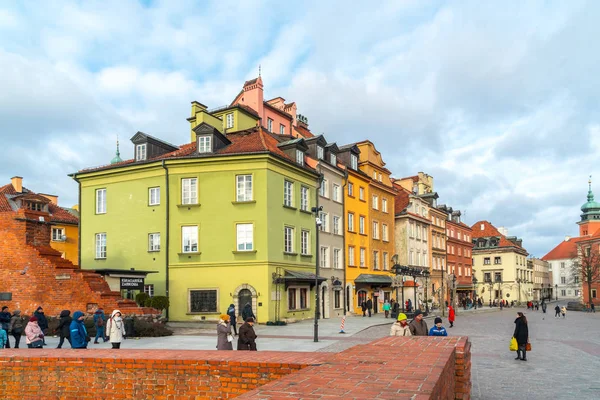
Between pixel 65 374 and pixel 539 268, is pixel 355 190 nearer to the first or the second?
pixel 65 374

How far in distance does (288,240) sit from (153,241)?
334 inches

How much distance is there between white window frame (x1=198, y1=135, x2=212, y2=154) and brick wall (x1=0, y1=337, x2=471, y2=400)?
26205mm

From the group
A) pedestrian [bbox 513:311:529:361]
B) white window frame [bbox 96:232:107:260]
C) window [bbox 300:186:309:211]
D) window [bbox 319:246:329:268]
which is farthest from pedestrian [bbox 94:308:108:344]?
window [bbox 319:246:329:268]

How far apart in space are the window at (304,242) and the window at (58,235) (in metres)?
28.4

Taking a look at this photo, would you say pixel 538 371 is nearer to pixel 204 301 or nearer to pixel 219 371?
pixel 219 371

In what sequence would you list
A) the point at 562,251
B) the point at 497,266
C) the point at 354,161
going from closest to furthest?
the point at 354,161 → the point at 497,266 → the point at 562,251

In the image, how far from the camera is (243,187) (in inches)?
1335

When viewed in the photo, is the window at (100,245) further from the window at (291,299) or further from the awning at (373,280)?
the awning at (373,280)

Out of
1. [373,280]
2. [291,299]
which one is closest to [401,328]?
[291,299]

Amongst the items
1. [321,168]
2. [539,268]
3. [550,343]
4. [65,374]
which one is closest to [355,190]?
[321,168]

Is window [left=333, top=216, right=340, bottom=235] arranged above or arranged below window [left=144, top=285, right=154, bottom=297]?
above

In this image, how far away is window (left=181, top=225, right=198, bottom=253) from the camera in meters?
34.4

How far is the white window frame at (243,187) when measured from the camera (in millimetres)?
33781

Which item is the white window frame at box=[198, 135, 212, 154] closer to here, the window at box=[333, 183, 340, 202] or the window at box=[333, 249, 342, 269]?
the window at box=[333, 183, 340, 202]
